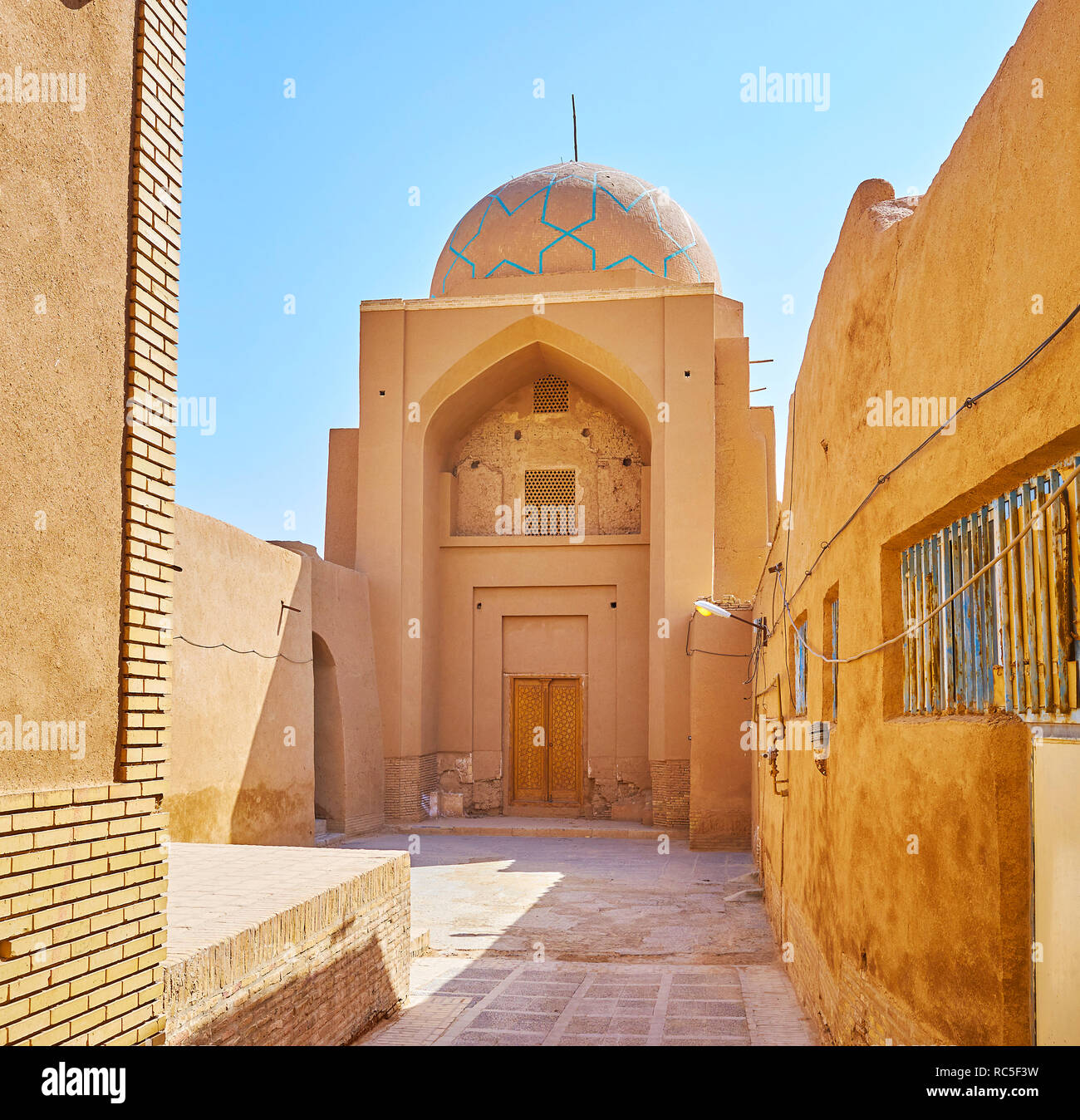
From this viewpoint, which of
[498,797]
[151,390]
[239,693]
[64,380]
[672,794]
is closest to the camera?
[64,380]

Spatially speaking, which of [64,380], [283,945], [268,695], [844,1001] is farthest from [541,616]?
[64,380]

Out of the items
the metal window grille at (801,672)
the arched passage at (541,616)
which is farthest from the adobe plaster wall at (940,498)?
the arched passage at (541,616)

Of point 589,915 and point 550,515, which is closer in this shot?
point 589,915

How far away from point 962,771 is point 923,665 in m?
0.76

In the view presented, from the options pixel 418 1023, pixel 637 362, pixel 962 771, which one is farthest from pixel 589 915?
pixel 637 362

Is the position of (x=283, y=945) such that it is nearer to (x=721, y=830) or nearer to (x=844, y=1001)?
(x=844, y=1001)

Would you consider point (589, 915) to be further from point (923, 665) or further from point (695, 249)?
point (695, 249)

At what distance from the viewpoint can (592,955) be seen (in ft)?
26.7

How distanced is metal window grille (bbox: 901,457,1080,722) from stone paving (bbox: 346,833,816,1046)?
2798 millimetres

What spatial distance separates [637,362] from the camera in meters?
16.1

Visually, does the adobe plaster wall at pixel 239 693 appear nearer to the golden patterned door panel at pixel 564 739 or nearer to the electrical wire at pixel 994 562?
the golden patterned door panel at pixel 564 739

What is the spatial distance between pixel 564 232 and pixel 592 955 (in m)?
12.5

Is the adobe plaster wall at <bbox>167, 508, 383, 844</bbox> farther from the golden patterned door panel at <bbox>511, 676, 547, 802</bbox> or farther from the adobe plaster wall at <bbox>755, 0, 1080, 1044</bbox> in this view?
the adobe plaster wall at <bbox>755, 0, 1080, 1044</bbox>
